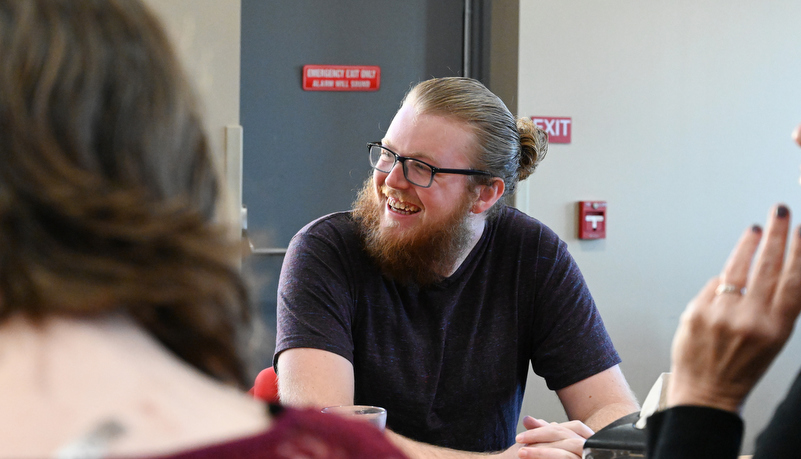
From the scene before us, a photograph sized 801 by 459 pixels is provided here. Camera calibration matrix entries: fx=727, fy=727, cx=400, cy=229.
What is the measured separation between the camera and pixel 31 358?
0.47 metres

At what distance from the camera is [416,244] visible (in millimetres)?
1757

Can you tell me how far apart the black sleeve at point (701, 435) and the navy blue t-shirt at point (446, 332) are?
840 mm

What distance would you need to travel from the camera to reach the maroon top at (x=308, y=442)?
1.61 ft

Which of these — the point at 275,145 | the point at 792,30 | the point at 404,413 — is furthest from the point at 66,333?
the point at 792,30

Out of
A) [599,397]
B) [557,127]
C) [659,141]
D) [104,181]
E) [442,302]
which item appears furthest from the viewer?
[659,141]

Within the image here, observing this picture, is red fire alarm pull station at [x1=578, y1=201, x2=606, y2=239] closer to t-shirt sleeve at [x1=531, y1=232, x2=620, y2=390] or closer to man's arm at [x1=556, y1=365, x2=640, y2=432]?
t-shirt sleeve at [x1=531, y1=232, x2=620, y2=390]

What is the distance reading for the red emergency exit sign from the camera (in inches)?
120

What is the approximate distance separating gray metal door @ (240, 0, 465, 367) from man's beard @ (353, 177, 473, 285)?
4.06 feet

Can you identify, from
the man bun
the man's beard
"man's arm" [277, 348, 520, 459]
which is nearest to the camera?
"man's arm" [277, 348, 520, 459]

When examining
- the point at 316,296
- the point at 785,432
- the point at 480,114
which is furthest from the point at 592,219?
the point at 785,432

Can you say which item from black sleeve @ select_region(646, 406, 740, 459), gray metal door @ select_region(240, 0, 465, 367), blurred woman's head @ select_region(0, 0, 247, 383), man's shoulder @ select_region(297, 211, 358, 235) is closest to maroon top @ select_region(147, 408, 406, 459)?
blurred woman's head @ select_region(0, 0, 247, 383)

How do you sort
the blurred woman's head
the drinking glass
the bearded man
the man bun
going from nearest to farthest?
1. the blurred woman's head
2. the drinking glass
3. the bearded man
4. the man bun

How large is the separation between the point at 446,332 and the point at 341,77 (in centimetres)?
171

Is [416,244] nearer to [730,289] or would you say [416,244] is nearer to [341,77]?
[730,289]
